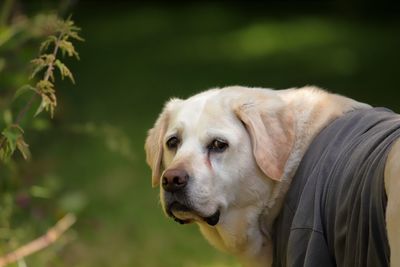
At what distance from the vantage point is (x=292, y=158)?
3426 millimetres

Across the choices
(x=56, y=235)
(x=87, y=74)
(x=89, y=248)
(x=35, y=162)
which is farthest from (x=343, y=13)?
(x=56, y=235)

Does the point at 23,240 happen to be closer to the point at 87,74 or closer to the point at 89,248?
the point at 89,248

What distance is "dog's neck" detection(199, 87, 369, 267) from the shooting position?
3436 mm

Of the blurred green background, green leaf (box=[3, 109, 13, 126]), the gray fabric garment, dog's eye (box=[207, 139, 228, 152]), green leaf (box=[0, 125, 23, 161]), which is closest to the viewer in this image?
the gray fabric garment

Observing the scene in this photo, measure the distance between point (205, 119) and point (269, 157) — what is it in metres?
0.29

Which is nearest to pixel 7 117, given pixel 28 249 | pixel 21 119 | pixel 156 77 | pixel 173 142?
pixel 21 119

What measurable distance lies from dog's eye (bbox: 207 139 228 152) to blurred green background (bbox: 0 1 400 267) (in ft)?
3.68

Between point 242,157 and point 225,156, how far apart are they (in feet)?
0.21

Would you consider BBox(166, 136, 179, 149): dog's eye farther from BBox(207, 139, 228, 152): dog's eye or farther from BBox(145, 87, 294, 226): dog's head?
BBox(207, 139, 228, 152): dog's eye

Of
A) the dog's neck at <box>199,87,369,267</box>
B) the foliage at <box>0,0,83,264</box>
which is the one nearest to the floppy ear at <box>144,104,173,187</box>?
the dog's neck at <box>199,87,369,267</box>

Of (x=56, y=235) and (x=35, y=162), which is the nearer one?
(x=56, y=235)

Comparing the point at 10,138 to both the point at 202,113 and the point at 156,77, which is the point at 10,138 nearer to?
the point at 202,113

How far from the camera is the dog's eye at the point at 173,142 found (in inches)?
141

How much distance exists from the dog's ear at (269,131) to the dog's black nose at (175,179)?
28 cm
